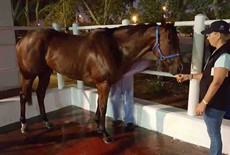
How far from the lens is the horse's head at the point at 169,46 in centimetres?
254

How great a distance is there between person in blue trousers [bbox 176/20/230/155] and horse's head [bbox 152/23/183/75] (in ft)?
2.05

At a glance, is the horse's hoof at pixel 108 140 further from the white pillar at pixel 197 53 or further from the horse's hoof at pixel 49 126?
the white pillar at pixel 197 53

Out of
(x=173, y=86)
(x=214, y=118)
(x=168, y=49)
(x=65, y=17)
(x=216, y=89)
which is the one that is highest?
(x=65, y=17)

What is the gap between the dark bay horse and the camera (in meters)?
2.62

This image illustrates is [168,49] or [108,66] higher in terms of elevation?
[168,49]

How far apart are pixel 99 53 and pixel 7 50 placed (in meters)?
3.60

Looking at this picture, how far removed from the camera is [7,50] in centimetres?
557

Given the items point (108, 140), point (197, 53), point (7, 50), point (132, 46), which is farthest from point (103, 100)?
point (7, 50)

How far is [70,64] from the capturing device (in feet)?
10.4

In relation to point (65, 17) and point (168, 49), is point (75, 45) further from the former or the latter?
point (65, 17)

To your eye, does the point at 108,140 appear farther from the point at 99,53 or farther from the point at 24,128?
the point at 24,128

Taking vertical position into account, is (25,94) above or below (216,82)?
below

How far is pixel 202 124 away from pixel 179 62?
0.83 m

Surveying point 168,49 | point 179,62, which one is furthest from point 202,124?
point 168,49
